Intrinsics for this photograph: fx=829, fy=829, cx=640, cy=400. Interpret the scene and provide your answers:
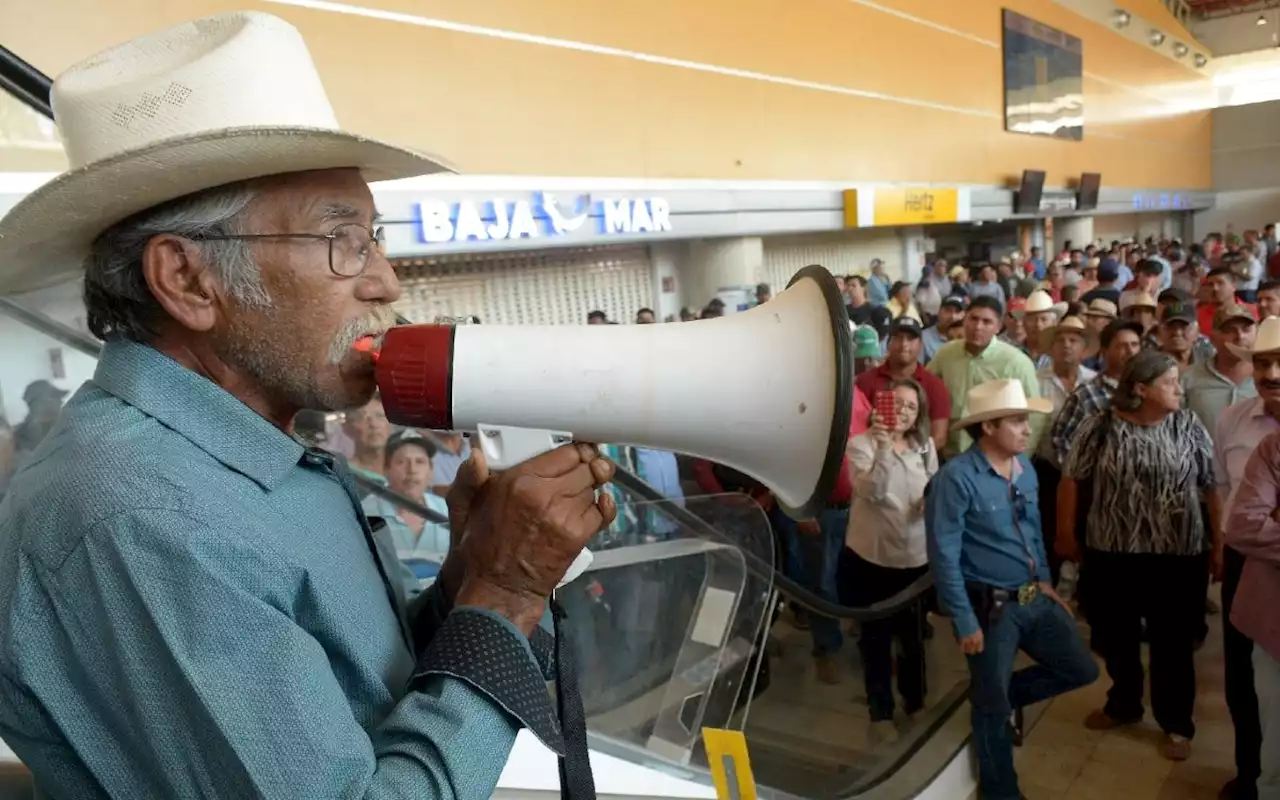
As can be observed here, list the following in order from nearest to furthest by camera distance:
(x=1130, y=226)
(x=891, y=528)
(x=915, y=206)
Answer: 1. (x=891, y=528)
2. (x=915, y=206)
3. (x=1130, y=226)

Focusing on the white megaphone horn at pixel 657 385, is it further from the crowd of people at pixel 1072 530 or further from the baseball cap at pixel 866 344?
the baseball cap at pixel 866 344

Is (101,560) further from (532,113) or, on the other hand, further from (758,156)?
(758,156)

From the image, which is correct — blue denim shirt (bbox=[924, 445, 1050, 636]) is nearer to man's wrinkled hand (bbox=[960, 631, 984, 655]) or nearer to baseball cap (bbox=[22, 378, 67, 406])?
man's wrinkled hand (bbox=[960, 631, 984, 655])

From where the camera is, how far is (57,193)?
855mm

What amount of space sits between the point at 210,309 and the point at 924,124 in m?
11.9

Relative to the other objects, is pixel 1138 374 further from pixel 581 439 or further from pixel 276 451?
pixel 276 451

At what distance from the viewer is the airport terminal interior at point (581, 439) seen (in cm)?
75

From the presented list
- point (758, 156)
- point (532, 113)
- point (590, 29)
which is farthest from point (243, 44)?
point (758, 156)

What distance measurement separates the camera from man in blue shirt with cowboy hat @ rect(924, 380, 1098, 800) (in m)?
2.86

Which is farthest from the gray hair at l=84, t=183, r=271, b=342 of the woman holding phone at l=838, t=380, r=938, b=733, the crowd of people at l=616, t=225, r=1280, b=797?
the woman holding phone at l=838, t=380, r=938, b=733

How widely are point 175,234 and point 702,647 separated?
76.5 inches

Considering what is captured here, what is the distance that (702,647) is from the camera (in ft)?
8.11

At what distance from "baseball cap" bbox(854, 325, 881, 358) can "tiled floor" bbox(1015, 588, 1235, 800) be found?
1.87 m

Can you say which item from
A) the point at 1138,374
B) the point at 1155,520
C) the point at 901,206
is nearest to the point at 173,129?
the point at 1138,374
